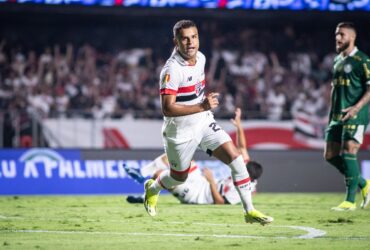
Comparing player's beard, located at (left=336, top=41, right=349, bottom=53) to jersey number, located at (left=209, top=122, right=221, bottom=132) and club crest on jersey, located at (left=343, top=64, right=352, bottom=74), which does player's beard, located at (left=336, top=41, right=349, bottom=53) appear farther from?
jersey number, located at (left=209, top=122, right=221, bottom=132)

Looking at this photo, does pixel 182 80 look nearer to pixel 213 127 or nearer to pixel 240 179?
pixel 213 127

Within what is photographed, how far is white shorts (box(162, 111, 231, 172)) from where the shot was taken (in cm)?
898

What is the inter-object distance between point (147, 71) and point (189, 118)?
1358 cm

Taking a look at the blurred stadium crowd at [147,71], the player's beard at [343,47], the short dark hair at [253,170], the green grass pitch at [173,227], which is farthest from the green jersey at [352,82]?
the blurred stadium crowd at [147,71]

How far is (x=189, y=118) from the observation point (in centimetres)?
901

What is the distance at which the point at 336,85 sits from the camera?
11.7 metres

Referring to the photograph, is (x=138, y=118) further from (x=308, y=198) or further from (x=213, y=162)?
(x=308, y=198)

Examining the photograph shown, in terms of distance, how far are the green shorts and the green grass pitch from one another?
106 cm

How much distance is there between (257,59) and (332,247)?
16.5m

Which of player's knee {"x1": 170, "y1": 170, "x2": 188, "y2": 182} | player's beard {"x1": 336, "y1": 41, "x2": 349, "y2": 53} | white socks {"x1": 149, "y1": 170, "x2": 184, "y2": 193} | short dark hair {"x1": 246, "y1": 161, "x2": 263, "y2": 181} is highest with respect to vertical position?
player's beard {"x1": 336, "y1": 41, "x2": 349, "y2": 53}

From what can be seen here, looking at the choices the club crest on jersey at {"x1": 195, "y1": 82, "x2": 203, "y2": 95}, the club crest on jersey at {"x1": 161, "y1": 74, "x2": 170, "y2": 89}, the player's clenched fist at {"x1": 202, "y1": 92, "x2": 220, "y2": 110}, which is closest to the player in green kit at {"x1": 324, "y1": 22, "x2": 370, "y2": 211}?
the club crest on jersey at {"x1": 195, "y1": 82, "x2": 203, "y2": 95}

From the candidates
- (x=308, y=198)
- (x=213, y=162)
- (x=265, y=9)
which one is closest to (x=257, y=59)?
(x=265, y=9)

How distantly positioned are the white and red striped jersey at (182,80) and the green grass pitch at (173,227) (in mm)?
1486

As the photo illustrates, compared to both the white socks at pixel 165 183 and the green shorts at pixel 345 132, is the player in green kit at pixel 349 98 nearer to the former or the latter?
the green shorts at pixel 345 132
